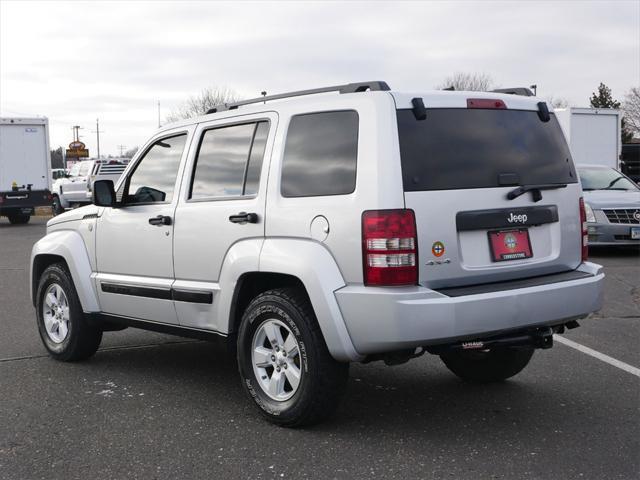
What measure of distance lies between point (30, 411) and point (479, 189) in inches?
121

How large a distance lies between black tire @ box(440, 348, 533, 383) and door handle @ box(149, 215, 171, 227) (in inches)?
80.5

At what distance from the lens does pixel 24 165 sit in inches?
1004

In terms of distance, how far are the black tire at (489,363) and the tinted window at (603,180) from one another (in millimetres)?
9715

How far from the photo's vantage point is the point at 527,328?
4.71 meters

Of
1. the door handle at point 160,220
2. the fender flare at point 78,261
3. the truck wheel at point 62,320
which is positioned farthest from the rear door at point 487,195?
the truck wheel at point 62,320

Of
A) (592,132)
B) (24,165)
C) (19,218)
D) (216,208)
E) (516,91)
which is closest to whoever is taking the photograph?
(216,208)

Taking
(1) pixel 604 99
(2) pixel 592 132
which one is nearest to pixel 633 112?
(1) pixel 604 99

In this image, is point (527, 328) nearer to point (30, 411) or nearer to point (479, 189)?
point (479, 189)

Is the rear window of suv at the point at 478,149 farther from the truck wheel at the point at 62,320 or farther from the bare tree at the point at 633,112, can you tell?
the bare tree at the point at 633,112

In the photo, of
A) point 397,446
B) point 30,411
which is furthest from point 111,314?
point 397,446

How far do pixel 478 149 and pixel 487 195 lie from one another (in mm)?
275

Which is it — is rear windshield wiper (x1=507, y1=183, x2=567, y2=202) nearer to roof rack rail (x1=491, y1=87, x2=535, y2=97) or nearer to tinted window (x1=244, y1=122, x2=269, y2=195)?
roof rack rail (x1=491, y1=87, x2=535, y2=97)

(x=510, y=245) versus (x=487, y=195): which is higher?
(x=487, y=195)

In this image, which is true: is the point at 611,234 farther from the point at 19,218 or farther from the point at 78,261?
the point at 19,218
